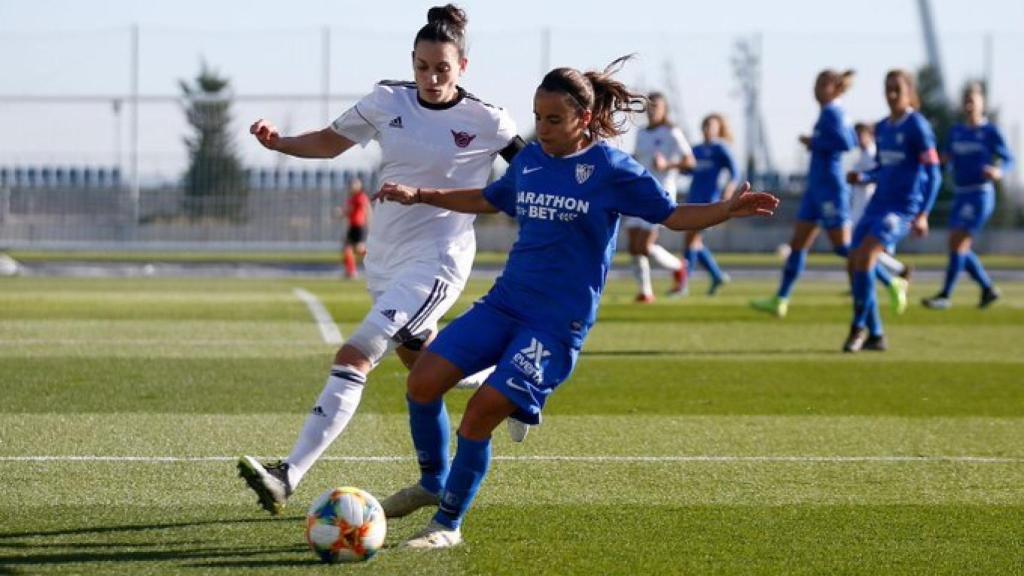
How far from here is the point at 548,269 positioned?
20.7ft

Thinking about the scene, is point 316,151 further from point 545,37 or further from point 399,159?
point 545,37

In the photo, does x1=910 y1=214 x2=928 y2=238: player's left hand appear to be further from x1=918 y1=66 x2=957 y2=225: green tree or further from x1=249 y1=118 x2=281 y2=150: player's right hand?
x1=918 y1=66 x2=957 y2=225: green tree

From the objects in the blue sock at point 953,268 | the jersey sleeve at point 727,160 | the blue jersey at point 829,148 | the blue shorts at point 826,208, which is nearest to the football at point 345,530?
the blue jersey at point 829,148

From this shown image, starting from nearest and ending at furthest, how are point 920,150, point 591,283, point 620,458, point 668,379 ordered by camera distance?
point 591,283 → point 620,458 → point 668,379 → point 920,150

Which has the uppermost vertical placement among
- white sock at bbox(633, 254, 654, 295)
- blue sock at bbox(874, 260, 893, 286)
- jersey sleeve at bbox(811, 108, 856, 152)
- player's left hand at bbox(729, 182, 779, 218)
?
player's left hand at bbox(729, 182, 779, 218)

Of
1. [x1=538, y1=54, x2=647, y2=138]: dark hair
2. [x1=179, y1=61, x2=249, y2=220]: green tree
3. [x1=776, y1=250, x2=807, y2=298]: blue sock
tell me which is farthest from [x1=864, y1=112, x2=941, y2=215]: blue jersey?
[x1=179, y1=61, x2=249, y2=220]: green tree

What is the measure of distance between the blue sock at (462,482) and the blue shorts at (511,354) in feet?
0.65

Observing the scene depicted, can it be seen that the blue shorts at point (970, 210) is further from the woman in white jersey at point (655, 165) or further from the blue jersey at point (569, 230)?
the blue jersey at point (569, 230)

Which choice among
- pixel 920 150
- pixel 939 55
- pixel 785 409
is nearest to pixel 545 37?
pixel 939 55

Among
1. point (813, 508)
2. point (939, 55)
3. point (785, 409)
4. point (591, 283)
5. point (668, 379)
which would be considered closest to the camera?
point (591, 283)

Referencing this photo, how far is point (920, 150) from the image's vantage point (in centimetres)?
1444

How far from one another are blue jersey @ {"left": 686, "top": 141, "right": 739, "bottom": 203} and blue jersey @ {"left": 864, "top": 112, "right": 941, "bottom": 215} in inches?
313

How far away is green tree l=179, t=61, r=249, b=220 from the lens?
36.4m

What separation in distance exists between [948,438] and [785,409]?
1423 millimetres
